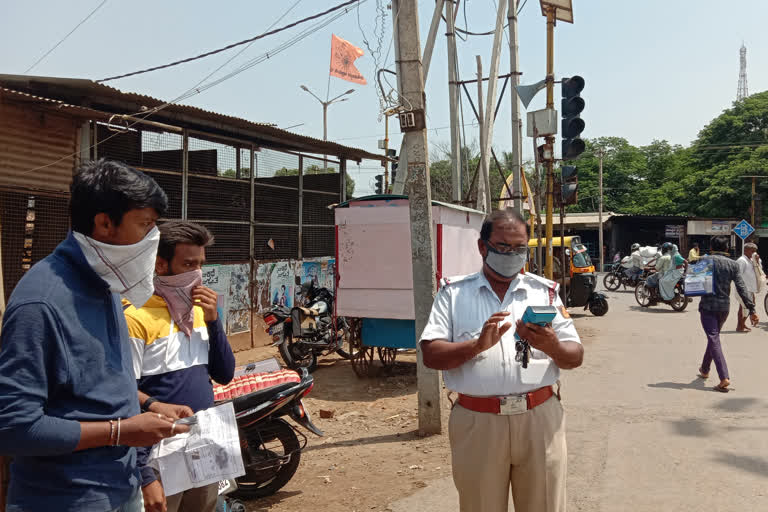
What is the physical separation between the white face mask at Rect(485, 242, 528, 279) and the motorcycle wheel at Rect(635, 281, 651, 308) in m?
15.4

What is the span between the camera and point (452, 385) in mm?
2750

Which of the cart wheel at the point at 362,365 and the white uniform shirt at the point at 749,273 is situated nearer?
the cart wheel at the point at 362,365

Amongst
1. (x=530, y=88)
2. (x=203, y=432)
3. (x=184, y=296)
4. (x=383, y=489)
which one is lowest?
(x=383, y=489)

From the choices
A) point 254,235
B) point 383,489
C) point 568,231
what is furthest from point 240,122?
point 568,231

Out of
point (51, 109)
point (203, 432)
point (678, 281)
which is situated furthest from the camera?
point (678, 281)

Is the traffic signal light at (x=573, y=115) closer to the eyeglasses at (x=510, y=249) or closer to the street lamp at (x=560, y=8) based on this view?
the street lamp at (x=560, y=8)

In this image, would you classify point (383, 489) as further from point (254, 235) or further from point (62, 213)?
point (254, 235)

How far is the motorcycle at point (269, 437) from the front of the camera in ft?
13.4

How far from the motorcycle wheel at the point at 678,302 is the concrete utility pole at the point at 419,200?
1236cm

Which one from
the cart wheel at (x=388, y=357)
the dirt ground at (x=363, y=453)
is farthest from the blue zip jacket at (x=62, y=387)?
the cart wheel at (x=388, y=357)

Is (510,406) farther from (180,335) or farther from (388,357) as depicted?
(388,357)

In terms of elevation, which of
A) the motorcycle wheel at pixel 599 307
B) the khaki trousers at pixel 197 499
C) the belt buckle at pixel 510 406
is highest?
the belt buckle at pixel 510 406

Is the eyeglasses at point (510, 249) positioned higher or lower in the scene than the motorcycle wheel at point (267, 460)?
higher

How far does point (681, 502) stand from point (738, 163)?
4261cm
